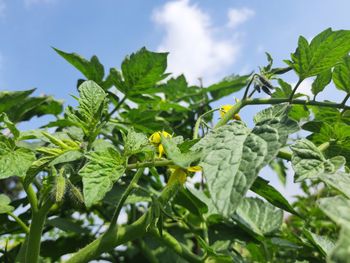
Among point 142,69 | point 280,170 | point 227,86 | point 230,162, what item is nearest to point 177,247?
point 142,69

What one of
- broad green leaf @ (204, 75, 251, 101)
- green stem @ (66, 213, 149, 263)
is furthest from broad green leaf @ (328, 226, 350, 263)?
broad green leaf @ (204, 75, 251, 101)

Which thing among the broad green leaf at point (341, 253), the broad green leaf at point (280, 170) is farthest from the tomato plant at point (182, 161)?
the broad green leaf at point (280, 170)

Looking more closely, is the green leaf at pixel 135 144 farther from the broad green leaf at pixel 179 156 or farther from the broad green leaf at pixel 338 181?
the broad green leaf at pixel 338 181

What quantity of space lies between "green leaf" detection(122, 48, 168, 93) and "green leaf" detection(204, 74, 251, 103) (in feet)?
2.06

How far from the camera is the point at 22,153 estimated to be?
1099 mm

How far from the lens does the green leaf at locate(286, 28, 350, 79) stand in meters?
0.98

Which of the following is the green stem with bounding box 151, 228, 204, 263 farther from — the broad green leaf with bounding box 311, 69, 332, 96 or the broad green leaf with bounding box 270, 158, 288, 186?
the broad green leaf with bounding box 270, 158, 288, 186

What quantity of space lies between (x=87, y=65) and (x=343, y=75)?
82 cm

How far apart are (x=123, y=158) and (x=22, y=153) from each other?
0.31 m

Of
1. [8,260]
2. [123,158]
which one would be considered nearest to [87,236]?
[8,260]

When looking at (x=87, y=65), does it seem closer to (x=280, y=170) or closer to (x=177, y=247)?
(x=177, y=247)

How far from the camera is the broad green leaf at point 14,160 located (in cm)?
105

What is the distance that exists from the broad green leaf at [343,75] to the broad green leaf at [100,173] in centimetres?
56

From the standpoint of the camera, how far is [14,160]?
1082 millimetres
